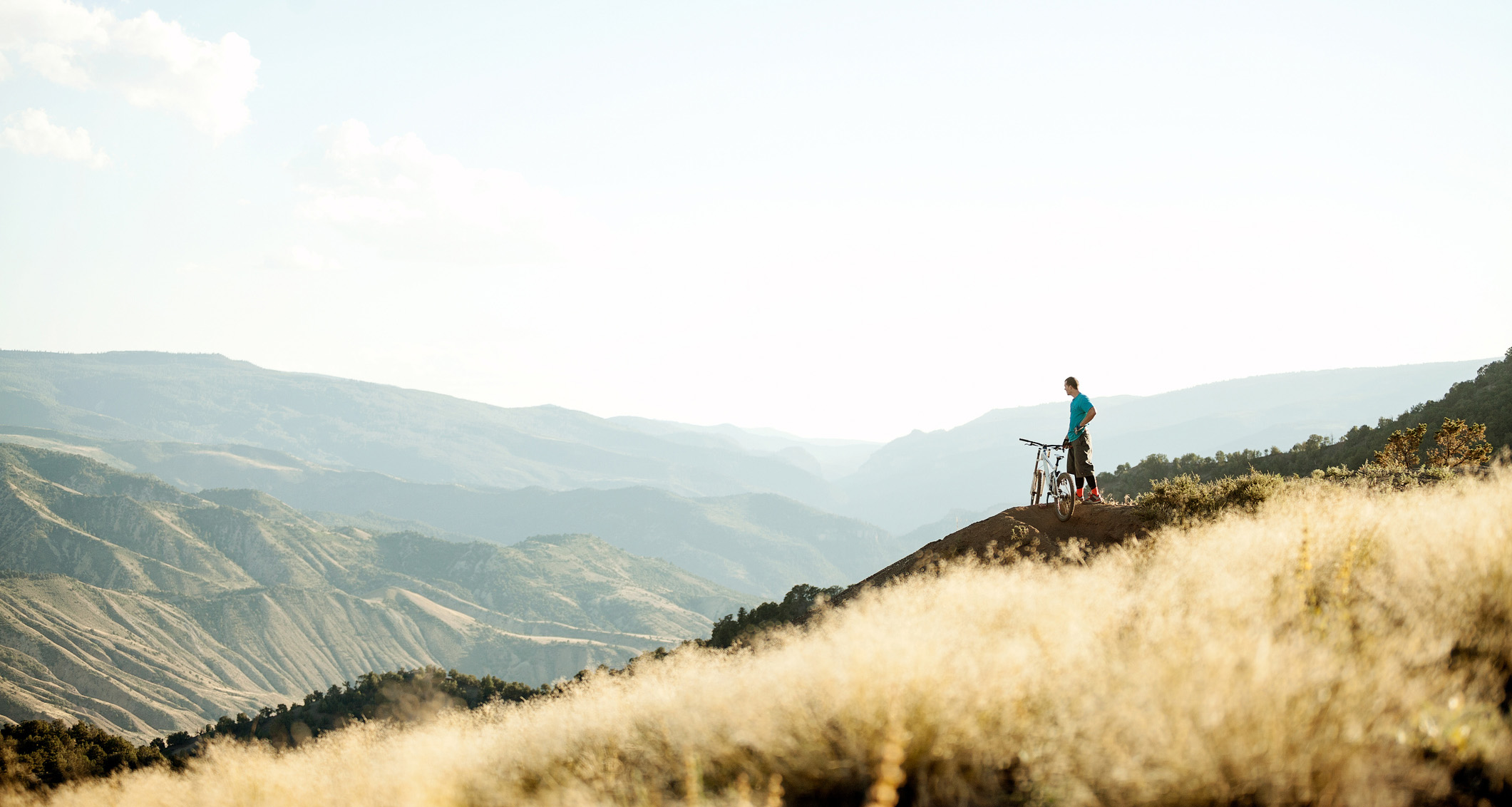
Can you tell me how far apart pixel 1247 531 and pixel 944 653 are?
165 inches

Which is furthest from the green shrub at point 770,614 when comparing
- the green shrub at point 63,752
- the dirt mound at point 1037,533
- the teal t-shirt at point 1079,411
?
the green shrub at point 63,752

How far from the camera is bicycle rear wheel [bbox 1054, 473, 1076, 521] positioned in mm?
13812

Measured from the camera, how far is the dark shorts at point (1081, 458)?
13477 mm

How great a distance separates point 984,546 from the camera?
43.0 ft

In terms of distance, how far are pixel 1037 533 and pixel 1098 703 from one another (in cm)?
992

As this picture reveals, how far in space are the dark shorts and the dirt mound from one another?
30.4 inches

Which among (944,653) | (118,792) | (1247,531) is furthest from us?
(118,792)

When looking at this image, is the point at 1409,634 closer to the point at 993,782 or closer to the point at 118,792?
the point at 993,782

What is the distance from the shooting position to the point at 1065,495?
46.0ft

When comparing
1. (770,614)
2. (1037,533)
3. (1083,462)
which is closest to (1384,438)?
(770,614)

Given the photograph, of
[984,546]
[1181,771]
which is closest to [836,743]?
[1181,771]

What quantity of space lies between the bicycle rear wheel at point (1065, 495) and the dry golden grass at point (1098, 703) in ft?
20.2

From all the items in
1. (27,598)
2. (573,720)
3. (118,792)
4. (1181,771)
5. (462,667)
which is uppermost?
(1181,771)

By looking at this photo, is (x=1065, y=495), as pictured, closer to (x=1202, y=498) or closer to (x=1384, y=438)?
(x=1202, y=498)
